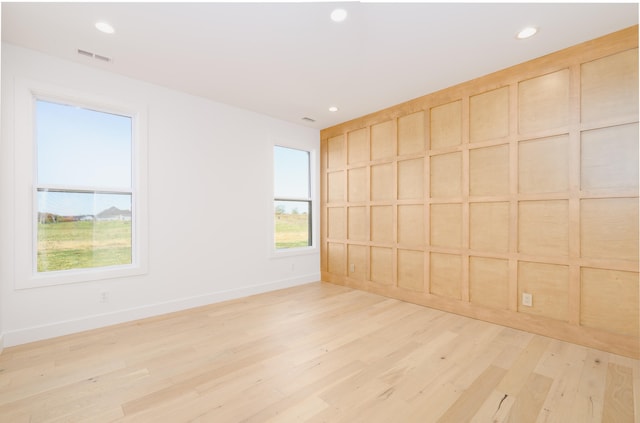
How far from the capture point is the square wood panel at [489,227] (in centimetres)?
284

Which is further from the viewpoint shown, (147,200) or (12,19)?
(147,200)

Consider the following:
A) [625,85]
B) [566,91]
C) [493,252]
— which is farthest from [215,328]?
[625,85]

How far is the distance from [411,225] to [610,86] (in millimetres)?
2180

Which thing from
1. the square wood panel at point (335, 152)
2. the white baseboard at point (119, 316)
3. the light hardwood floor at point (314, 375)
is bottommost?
the light hardwood floor at point (314, 375)

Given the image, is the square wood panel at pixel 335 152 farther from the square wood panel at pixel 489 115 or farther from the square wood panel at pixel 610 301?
the square wood panel at pixel 610 301

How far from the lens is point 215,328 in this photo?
2799 millimetres

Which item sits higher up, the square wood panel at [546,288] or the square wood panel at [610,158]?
the square wood panel at [610,158]

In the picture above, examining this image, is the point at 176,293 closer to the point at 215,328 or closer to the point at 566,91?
the point at 215,328

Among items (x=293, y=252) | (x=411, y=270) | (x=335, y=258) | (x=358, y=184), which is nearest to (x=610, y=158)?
(x=411, y=270)

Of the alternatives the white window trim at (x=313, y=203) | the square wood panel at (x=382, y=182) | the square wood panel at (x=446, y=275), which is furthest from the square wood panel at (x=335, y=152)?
the square wood panel at (x=446, y=275)

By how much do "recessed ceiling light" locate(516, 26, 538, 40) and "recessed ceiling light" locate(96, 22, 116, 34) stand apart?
331 cm

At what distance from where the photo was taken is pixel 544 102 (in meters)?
2.60

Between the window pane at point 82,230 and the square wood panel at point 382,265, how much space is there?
3103 mm

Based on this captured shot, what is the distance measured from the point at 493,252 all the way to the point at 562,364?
3.57 ft
